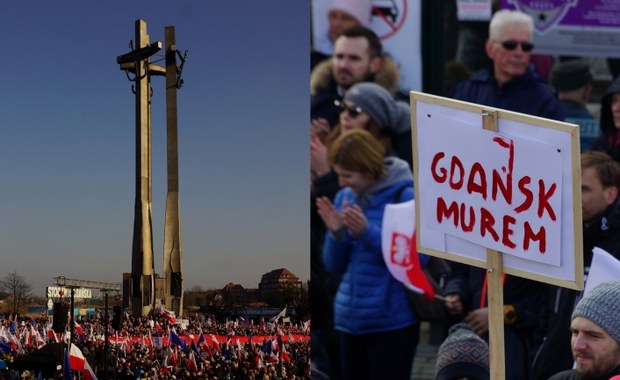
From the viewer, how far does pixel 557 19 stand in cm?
1037

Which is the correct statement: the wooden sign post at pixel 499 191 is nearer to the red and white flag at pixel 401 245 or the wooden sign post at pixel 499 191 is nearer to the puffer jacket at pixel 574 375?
the puffer jacket at pixel 574 375

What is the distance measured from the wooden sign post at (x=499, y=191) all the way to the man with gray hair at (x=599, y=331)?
922 mm

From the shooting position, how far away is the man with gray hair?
3.51 meters

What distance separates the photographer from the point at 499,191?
271 centimetres

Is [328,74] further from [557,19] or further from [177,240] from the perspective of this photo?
[177,240]

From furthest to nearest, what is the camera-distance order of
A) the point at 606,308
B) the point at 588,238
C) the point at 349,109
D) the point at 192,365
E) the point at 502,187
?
1. the point at 192,365
2. the point at 588,238
3. the point at 349,109
4. the point at 606,308
5. the point at 502,187

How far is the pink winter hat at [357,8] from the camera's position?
9.93m

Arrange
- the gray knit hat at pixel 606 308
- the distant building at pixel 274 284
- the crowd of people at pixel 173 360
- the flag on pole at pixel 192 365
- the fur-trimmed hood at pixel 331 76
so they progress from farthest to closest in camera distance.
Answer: the distant building at pixel 274 284 < the flag on pole at pixel 192 365 < the crowd of people at pixel 173 360 < the fur-trimmed hood at pixel 331 76 < the gray knit hat at pixel 606 308

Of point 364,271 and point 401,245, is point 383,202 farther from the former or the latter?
point 364,271

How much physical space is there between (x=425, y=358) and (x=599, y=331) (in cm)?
635

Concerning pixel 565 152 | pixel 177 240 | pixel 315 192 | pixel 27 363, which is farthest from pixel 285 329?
pixel 565 152

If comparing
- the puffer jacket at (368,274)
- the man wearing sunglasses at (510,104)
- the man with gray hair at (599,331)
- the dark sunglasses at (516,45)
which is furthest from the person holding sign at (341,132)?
the man with gray hair at (599,331)

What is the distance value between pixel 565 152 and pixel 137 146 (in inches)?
1293

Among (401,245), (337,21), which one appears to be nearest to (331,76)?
(337,21)
